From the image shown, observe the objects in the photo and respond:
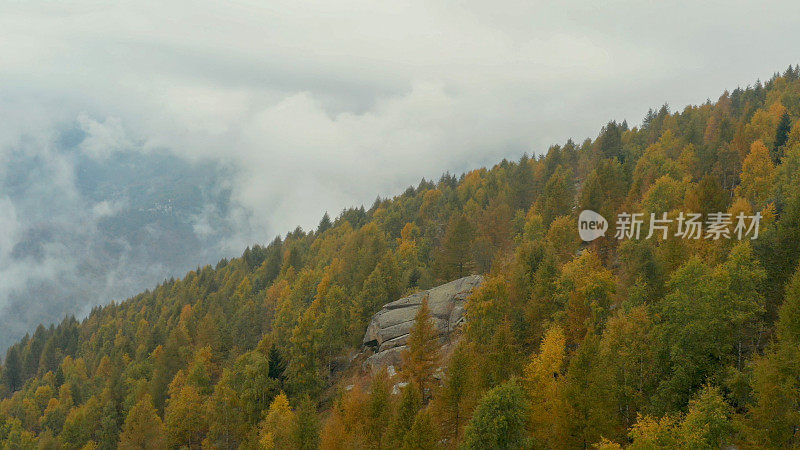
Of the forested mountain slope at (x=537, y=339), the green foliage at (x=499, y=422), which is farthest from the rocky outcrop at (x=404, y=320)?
the green foliage at (x=499, y=422)

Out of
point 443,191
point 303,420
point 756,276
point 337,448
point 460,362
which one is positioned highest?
point 443,191

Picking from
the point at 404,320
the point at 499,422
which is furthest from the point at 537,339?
the point at 404,320

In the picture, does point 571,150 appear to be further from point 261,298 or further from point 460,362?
point 460,362

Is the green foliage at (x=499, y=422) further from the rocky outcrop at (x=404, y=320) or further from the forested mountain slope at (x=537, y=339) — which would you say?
the rocky outcrop at (x=404, y=320)

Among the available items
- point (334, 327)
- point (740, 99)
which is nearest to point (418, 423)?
point (334, 327)

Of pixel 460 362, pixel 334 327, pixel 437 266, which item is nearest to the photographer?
pixel 460 362
